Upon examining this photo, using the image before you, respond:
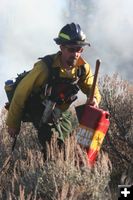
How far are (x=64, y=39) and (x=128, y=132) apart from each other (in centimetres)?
171

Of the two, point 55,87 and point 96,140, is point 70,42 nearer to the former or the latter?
point 55,87

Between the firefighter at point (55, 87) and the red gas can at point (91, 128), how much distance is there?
0.15 meters

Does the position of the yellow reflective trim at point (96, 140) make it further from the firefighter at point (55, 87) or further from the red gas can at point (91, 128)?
the firefighter at point (55, 87)

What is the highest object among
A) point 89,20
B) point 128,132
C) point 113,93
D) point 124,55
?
point 89,20

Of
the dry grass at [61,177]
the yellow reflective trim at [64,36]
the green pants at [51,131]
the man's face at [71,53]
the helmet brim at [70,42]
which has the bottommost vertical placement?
the dry grass at [61,177]

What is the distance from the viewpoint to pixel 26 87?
5781 millimetres

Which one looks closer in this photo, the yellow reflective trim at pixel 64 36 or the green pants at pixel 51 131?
the yellow reflective trim at pixel 64 36

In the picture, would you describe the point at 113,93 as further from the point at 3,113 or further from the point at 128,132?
the point at 3,113

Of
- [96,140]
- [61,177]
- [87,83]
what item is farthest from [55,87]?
[61,177]

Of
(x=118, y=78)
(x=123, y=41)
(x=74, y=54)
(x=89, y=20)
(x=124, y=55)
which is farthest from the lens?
(x=89, y=20)

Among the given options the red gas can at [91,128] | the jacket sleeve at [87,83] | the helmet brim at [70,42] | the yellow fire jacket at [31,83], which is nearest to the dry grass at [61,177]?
the red gas can at [91,128]

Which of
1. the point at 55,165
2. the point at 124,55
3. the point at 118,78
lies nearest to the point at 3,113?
the point at 118,78

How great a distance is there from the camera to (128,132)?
7250 millimetres

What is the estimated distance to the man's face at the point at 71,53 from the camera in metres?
5.80
